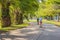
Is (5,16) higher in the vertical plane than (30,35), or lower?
higher

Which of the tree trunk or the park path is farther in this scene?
the tree trunk

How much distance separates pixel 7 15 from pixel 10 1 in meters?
2.91

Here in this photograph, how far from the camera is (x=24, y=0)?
2883 cm

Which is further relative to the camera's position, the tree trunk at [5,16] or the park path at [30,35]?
the tree trunk at [5,16]

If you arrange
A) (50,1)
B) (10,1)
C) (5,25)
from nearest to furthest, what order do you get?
(10,1) < (5,25) < (50,1)

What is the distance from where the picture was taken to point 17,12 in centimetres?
4431

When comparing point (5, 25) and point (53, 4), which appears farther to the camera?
point (53, 4)

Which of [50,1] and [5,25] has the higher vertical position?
[50,1]

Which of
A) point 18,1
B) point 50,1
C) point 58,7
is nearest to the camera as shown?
point 18,1

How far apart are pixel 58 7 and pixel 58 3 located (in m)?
1.38

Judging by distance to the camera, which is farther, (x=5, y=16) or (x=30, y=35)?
(x=5, y=16)

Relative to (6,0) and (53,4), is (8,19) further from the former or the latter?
(53,4)

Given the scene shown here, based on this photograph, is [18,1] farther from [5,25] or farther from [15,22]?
[15,22]

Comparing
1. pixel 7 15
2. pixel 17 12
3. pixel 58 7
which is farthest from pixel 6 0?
pixel 58 7
